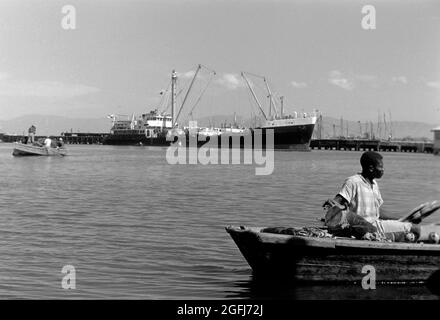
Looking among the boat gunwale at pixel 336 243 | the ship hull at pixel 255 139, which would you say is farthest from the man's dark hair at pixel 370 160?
the ship hull at pixel 255 139

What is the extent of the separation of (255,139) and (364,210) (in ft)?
389

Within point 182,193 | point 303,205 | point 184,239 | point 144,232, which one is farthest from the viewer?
point 182,193

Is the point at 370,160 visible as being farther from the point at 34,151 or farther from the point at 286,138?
the point at 286,138

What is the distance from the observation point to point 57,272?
12.5 metres

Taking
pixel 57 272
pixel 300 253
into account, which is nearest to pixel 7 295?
pixel 57 272

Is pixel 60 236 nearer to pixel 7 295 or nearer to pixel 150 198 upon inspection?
pixel 7 295

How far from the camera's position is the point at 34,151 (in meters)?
66.6

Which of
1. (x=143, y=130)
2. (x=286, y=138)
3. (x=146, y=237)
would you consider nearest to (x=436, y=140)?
(x=286, y=138)

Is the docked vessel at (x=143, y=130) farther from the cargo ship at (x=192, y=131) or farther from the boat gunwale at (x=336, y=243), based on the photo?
the boat gunwale at (x=336, y=243)

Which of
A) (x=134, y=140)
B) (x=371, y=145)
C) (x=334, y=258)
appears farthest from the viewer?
(x=134, y=140)

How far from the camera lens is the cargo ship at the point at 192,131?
119 meters
